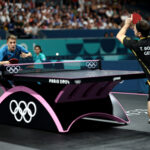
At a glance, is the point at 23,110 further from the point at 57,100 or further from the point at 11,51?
the point at 11,51

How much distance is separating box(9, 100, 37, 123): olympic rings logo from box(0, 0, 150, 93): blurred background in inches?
349

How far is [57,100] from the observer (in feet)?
25.8

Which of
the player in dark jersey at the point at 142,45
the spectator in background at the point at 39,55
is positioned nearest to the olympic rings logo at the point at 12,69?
the player in dark jersey at the point at 142,45

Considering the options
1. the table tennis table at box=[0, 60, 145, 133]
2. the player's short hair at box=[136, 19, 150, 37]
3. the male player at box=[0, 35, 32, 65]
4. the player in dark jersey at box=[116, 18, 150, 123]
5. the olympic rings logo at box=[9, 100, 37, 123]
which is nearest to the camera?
the player's short hair at box=[136, 19, 150, 37]

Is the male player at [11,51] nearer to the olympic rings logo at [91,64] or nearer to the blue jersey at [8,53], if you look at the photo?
the blue jersey at [8,53]

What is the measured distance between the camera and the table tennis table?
7840 millimetres

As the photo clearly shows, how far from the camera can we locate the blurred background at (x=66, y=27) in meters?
20.8

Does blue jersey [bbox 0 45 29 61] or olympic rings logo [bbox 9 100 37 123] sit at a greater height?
blue jersey [bbox 0 45 29 61]

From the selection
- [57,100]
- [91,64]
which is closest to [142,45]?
[57,100]

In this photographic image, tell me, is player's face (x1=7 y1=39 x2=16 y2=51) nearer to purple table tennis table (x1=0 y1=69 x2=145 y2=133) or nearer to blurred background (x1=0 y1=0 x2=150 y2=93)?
purple table tennis table (x1=0 y1=69 x2=145 y2=133)

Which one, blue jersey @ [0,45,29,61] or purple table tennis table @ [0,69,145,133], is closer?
purple table tennis table @ [0,69,145,133]

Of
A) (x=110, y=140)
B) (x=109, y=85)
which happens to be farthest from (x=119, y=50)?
(x=110, y=140)

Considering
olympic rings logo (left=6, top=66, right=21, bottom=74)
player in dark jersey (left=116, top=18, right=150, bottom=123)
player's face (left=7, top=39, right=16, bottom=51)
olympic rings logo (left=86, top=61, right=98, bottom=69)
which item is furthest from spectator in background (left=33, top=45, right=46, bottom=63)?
Result: player in dark jersey (left=116, top=18, right=150, bottom=123)

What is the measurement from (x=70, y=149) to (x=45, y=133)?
1414 mm
